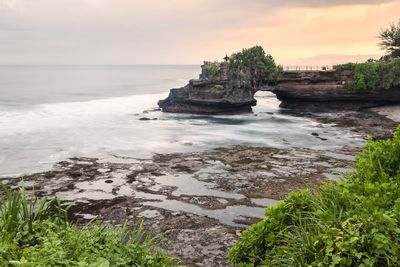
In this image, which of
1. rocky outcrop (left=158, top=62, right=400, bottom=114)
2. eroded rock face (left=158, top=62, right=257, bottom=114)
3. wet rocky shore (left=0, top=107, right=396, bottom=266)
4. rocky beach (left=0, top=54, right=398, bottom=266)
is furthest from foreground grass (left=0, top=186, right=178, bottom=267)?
rocky outcrop (left=158, top=62, right=400, bottom=114)

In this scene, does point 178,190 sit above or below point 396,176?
below

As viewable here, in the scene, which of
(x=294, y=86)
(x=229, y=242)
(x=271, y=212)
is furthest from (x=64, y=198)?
(x=294, y=86)

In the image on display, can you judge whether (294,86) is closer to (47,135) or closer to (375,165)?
(47,135)

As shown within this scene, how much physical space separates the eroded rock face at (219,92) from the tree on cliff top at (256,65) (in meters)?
0.96

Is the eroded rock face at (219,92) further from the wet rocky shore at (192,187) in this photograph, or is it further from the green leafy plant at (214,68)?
the wet rocky shore at (192,187)

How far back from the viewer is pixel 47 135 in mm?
37750

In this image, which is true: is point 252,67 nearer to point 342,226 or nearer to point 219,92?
point 219,92

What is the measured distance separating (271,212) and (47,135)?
3491 cm

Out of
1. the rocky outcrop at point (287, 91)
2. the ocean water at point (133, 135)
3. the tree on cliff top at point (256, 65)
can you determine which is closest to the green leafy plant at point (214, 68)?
the rocky outcrop at point (287, 91)

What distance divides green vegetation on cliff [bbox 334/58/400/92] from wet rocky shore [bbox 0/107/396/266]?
20442 millimetres

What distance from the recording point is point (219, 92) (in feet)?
162

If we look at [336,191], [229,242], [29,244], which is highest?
[336,191]

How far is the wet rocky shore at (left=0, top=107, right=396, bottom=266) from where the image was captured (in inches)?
571

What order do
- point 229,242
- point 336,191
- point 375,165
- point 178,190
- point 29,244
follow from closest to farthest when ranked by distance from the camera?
point 29,244
point 336,191
point 375,165
point 229,242
point 178,190
